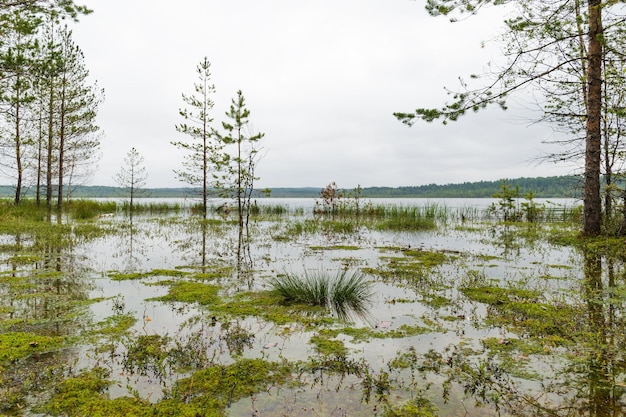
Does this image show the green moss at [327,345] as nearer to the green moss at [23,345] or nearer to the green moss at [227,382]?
the green moss at [227,382]

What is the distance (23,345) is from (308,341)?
3.04 meters

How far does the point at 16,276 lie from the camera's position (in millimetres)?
6641

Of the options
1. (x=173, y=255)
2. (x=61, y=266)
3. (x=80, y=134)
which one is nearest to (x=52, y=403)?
(x=61, y=266)

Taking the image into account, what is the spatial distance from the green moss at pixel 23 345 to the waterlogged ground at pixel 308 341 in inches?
0.7

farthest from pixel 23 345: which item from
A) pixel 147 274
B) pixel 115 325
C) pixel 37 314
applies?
pixel 147 274

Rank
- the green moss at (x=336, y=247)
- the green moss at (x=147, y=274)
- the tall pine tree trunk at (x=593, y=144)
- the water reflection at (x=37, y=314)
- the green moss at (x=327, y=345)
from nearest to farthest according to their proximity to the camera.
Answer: the water reflection at (x=37, y=314), the green moss at (x=327, y=345), the green moss at (x=147, y=274), the tall pine tree trunk at (x=593, y=144), the green moss at (x=336, y=247)

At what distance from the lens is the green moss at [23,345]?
347 cm

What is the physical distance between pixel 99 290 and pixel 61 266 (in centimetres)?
252

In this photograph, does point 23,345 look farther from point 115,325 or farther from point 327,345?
point 327,345

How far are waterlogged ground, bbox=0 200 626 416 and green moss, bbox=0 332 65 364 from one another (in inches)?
0.7

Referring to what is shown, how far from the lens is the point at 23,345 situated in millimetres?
3670

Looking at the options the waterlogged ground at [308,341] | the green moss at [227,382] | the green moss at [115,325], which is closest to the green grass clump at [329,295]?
the waterlogged ground at [308,341]

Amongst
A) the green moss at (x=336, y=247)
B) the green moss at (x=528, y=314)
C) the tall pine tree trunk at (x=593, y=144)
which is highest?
the tall pine tree trunk at (x=593, y=144)

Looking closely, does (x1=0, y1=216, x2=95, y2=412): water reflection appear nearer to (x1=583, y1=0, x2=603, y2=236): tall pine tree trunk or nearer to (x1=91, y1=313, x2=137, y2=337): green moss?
(x1=91, y1=313, x2=137, y2=337): green moss
